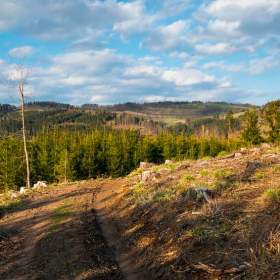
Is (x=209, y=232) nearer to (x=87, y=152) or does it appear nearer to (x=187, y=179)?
(x=187, y=179)

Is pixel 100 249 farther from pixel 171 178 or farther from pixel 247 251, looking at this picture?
pixel 171 178

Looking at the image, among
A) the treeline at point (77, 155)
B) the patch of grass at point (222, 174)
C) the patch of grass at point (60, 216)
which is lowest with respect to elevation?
the treeline at point (77, 155)

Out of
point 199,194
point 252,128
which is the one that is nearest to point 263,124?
point 252,128

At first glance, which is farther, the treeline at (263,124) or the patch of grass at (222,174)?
the treeline at (263,124)

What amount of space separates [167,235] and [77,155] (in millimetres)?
66986

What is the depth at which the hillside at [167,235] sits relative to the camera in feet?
36.3

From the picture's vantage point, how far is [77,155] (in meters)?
81.0

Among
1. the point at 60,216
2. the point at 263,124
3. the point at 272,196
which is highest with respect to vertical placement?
the point at 263,124

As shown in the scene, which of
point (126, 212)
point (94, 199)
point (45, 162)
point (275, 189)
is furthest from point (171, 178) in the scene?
point (45, 162)

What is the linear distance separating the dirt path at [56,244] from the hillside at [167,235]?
0.04 meters

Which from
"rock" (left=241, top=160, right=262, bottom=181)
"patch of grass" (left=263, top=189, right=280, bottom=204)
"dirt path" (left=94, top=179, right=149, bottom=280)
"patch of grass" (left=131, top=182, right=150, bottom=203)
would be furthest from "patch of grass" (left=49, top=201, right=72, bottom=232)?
"patch of grass" (left=263, top=189, right=280, bottom=204)

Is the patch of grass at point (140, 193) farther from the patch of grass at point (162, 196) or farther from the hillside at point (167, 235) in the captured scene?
the patch of grass at point (162, 196)

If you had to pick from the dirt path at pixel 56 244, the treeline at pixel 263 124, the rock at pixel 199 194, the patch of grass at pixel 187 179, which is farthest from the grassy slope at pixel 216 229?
the treeline at pixel 263 124

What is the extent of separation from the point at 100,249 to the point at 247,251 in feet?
23.3
